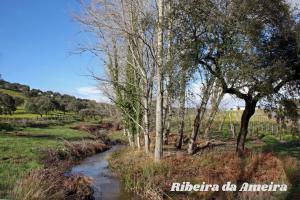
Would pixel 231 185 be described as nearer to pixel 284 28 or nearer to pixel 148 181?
pixel 148 181

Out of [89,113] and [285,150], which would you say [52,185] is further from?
[89,113]

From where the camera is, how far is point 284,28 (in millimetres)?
16703

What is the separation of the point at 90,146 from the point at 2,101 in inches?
1615

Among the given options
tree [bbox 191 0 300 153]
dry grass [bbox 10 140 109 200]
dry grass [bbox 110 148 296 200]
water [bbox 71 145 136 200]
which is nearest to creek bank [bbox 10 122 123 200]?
dry grass [bbox 10 140 109 200]

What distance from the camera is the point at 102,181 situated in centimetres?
1903

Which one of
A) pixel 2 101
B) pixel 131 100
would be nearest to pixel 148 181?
pixel 131 100

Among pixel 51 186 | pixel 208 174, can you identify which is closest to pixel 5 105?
pixel 208 174

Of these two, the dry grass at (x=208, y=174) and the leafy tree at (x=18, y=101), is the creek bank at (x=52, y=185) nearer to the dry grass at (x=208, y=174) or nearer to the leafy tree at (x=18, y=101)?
the dry grass at (x=208, y=174)

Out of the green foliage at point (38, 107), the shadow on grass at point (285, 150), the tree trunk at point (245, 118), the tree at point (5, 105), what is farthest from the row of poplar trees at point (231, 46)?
the green foliage at point (38, 107)

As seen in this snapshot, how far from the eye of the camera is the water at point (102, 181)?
15.1 meters


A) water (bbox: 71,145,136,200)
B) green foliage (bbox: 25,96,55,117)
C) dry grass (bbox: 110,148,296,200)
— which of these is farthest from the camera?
green foliage (bbox: 25,96,55,117)

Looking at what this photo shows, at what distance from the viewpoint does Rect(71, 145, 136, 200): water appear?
15106mm

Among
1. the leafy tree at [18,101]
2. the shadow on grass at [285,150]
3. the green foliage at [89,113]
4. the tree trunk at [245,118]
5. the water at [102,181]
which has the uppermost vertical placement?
the leafy tree at [18,101]

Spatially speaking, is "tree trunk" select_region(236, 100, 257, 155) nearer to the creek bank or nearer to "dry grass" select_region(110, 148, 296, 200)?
"dry grass" select_region(110, 148, 296, 200)
